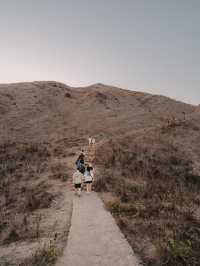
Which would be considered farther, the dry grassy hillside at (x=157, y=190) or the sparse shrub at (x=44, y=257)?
the dry grassy hillside at (x=157, y=190)

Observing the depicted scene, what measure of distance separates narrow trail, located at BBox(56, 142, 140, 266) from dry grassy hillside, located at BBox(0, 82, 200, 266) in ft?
1.67

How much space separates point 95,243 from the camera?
12.0 metres

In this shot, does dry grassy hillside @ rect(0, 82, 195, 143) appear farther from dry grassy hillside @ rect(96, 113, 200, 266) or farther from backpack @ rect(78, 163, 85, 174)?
backpack @ rect(78, 163, 85, 174)

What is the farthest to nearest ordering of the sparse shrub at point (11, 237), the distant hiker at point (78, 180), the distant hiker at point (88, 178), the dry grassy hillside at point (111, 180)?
the distant hiker at point (88, 178)
the distant hiker at point (78, 180)
the sparse shrub at point (11, 237)
the dry grassy hillside at point (111, 180)

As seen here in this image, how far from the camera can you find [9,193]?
2339 cm

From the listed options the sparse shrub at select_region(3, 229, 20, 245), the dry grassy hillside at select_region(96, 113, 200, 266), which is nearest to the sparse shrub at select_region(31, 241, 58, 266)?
the sparse shrub at select_region(3, 229, 20, 245)

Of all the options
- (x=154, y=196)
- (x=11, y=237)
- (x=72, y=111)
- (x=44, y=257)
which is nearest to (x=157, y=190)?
(x=154, y=196)

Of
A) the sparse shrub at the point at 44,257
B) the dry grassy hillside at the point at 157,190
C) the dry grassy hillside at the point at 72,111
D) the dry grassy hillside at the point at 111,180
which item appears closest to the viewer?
the sparse shrub at the point at 44,257

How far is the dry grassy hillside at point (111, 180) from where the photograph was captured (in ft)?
42.4

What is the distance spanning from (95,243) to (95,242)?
0.09 m

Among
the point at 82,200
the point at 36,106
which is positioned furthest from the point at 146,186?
the point at 36,106

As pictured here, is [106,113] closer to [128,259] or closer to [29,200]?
[29,200]

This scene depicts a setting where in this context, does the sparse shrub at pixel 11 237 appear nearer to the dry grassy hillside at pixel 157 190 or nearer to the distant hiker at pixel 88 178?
the dry grassy hillside at pixel 157 190

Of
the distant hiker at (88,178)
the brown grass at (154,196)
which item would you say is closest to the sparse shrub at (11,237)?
the brown grass at (154,196)
